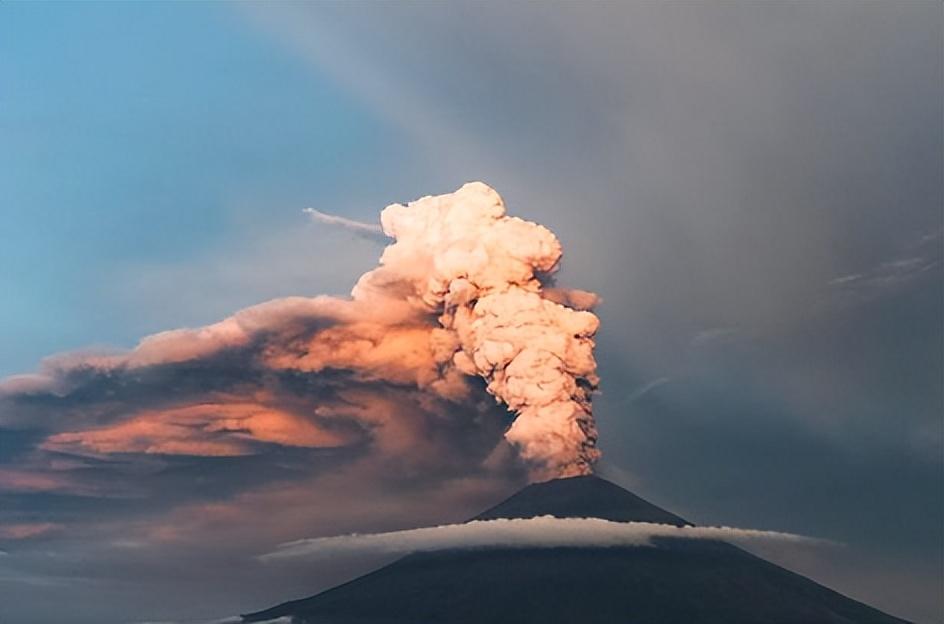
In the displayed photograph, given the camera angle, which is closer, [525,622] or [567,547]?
[525,622]

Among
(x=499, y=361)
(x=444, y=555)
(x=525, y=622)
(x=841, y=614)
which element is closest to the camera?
(x=499, y=361)

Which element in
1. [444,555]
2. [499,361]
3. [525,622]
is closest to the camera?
[499,361]

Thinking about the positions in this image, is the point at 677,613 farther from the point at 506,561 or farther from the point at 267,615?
the point at 267,615

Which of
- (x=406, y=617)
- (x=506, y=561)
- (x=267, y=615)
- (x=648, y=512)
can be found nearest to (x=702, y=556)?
(x=648, y=512)

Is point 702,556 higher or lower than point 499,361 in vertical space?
lower

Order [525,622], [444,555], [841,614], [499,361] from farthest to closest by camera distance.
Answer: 1. [444,555]
2. [841,614]
3. [525,622]
4. [499,361]

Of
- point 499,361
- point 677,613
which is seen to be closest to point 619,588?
point 677,613

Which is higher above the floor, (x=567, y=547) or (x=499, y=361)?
(x=499, y=361)

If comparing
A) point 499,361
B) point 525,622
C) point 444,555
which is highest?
point 499,361

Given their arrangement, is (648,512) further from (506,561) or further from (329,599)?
(329,599)
